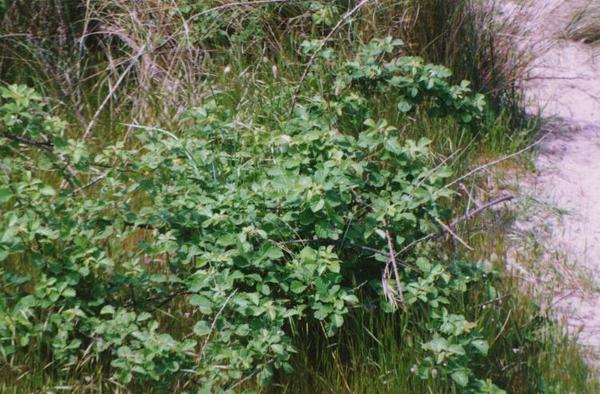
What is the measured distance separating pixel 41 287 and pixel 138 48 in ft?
7.06

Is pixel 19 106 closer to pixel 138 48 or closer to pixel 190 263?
pixel 190 263

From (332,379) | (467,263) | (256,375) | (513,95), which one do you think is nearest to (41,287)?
(256,375)

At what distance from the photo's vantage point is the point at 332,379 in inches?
129

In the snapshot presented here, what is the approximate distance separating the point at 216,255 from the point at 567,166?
2.53m

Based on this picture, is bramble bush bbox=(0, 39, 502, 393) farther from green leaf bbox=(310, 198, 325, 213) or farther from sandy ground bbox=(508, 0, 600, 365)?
sandy ground bbox=(508, 0, 600, 365)

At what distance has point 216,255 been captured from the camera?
3076 mm

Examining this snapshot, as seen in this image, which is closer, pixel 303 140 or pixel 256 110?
pixel 303 140

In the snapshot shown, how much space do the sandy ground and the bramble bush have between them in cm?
73

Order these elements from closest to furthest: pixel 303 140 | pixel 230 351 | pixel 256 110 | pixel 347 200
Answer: pixel 230 351 < pixel 347 200 < pixel 303 140 < pixel 256 110

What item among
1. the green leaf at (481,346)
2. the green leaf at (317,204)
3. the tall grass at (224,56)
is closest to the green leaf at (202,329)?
the green leaf at (317,204)

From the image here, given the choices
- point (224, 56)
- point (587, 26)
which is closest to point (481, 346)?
point (224, 56)

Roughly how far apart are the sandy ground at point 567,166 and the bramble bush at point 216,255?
0.73 m

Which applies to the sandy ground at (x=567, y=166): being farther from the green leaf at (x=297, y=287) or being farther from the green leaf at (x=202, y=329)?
the green leaf at (x=202, y=329)

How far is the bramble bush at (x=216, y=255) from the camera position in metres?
3.00
